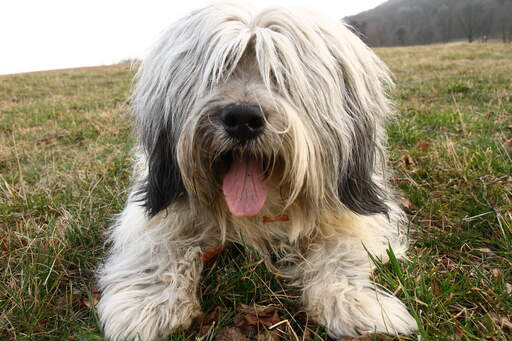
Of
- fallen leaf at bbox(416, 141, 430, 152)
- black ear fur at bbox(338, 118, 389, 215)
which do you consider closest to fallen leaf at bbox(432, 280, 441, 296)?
black ear fur at bbox(338, 118, 389, 215)

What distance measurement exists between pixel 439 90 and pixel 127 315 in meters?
8.08

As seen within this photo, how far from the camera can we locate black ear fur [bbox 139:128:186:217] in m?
2.14

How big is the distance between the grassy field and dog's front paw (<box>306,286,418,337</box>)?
0.06 metres

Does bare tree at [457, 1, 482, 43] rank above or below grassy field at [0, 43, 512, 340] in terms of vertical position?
below

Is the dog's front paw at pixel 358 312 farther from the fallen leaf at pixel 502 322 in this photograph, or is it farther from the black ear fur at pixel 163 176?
the black ear fur at pixel 163 176

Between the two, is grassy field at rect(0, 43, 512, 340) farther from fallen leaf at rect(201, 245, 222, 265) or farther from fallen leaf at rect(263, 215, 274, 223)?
fallen leaf at rect(263, 215, 274, 223)

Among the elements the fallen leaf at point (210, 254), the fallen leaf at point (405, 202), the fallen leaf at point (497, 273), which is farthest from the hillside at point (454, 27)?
the fallen leaf at point (210, 254)

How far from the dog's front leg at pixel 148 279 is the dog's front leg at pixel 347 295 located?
1.77ft

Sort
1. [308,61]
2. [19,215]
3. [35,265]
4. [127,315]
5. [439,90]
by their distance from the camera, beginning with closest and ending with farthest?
1. [127,315]
2. [308,61]
3. [35,265]
4. [19,215]
5. [439,90]

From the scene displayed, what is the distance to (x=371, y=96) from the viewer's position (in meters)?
2.36

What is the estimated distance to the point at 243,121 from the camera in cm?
181

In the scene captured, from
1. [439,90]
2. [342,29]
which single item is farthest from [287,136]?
[439,90]

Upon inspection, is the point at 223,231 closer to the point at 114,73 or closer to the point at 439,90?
the point at 439,90

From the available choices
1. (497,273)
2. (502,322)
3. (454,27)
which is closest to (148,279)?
(502,322)
